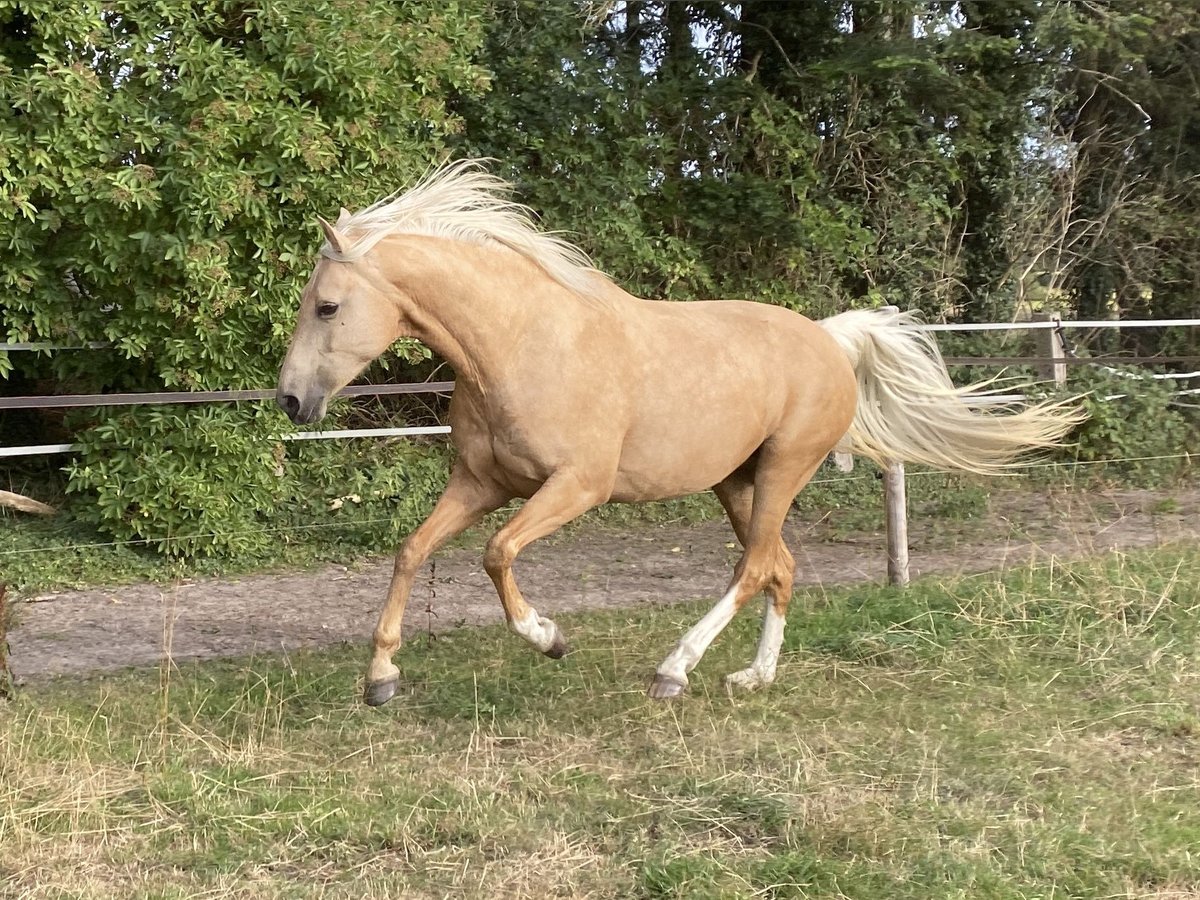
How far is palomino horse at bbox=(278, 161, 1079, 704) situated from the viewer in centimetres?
379

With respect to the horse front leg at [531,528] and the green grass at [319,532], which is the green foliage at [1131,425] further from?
the horse front leg at [531,528]

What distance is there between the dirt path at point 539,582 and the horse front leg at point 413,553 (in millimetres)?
1380

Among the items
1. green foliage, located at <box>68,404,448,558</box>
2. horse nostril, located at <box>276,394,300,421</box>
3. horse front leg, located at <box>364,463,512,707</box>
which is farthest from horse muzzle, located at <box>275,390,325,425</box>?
green foliage, located at <box>68,404,448,558</box>

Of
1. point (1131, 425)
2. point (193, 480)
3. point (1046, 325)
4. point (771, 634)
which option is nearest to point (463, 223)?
point (771, 634)

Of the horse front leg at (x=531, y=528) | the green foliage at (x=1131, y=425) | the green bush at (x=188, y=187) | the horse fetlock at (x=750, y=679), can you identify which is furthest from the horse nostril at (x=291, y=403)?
the green foliage at (x=1131, y=425)

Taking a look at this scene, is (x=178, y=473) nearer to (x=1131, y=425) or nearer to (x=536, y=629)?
(x=536, y=629)

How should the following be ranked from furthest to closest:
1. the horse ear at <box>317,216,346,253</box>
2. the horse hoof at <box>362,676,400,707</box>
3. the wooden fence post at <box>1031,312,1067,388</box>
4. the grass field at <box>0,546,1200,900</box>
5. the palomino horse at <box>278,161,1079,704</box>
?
the wooden fence post at <box>1031,312,1067,388</box> → the horse hoof at <box>362,676,400,707</box> → the palomino horse at <box>278,161,1079,704</box> → the horse ear at <box>317,216,346,253</box> → the grass field at <box>0,546,1200,900</box>

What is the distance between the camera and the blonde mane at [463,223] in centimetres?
390

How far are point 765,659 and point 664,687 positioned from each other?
572mm

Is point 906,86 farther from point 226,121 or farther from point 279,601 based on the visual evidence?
point 279,601

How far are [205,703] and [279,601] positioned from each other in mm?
2549

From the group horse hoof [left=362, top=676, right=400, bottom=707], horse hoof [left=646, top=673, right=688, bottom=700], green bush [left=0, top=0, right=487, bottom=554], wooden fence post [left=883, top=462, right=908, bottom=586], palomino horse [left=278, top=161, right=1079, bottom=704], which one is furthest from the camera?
wooden fence post [left=883, top=462, right=908, bottom=586]

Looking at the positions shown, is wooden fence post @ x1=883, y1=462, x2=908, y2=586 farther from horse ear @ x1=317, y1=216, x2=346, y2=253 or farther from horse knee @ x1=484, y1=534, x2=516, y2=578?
horse ear @ x1=317, y1=216, x2=346, y2=253

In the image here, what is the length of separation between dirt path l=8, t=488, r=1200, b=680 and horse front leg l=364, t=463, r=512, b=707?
138cm
